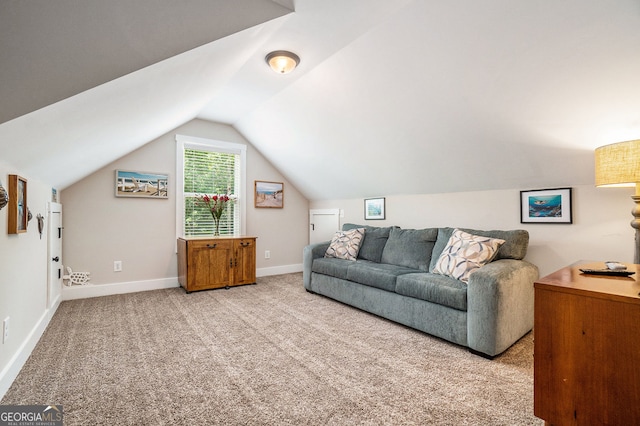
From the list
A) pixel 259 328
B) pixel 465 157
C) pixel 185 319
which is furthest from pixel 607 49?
pixel 185 319

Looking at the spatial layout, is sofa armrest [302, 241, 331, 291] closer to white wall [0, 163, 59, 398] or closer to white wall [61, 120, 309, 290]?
white wall [61, 120, 309, 290]

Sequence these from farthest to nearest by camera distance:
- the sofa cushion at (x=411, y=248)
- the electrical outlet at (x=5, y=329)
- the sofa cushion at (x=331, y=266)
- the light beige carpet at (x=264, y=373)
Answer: the sofa cushion at (x=331, y=266) < the sofa cushion at (x=411, y=248) < the electrical outlet at (x=5, y=329) < the light beige carpet at (x=264, y=373)

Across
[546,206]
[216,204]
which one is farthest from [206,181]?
[546,206]

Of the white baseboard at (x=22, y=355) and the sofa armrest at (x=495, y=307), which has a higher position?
the sofa armrest at (x=495, y=307)

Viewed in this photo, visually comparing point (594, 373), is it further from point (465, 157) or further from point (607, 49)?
point (465, 157)

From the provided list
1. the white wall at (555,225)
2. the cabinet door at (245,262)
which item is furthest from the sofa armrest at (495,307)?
the cabinet door at (245,262)

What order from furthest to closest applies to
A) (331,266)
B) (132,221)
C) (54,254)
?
(132,221) < (331,266) < (54,254)

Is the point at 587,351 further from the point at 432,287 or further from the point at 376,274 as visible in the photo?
the point at 376,274

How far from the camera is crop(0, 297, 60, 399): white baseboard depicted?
1727 mm

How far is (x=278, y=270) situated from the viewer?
5.31m

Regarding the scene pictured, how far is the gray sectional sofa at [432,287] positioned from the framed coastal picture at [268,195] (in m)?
1.61

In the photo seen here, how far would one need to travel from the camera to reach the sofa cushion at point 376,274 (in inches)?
115

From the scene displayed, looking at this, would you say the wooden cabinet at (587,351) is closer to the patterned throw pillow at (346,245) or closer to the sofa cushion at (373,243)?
the sofa cushion at (373,243)

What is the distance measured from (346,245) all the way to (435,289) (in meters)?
1.56
